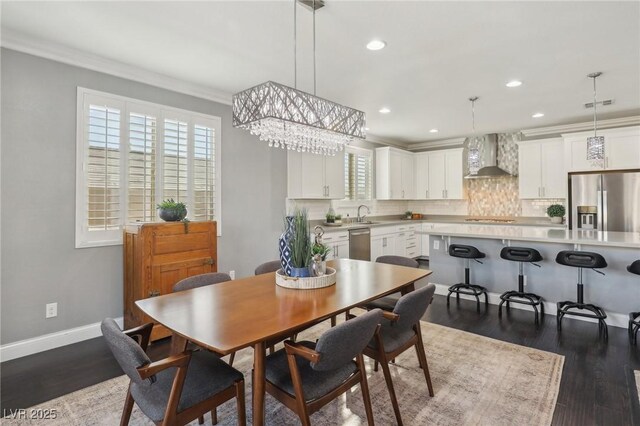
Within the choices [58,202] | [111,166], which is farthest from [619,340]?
[58,202]

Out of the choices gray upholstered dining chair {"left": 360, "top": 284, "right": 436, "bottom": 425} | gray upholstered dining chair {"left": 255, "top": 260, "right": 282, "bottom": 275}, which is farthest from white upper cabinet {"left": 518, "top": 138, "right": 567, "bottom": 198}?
gray upholstered dining chair {"left": 255, "top": 260, "right": 282, "bottom": 275}

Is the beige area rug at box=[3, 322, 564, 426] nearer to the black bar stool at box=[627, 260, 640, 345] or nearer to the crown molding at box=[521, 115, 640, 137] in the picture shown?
the black bar stool at box=[627, 260, 640, 345]

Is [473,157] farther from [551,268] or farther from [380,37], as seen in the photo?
[380,37]

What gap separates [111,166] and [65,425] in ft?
7.29

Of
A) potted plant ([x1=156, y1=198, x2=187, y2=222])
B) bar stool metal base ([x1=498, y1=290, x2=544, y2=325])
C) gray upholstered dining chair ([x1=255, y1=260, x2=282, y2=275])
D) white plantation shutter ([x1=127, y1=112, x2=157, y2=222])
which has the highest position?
white plantation shutter ([x1=127, y1=112, x2=157, y2=222])

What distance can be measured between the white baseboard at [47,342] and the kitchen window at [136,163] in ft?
2.69

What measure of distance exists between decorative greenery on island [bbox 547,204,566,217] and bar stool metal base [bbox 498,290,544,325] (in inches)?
100

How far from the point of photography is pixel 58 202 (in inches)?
118

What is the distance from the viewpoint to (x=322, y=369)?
1.53m

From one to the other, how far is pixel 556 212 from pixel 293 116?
5613mm

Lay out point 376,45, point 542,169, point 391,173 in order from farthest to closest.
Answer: point 391,173
point 542,169
point 376,45

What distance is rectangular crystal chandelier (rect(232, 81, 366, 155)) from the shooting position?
7.52ft

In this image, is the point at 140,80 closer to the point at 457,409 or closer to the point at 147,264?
the point at 147,264

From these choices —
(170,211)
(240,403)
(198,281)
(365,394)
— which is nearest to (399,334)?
(365,394)
